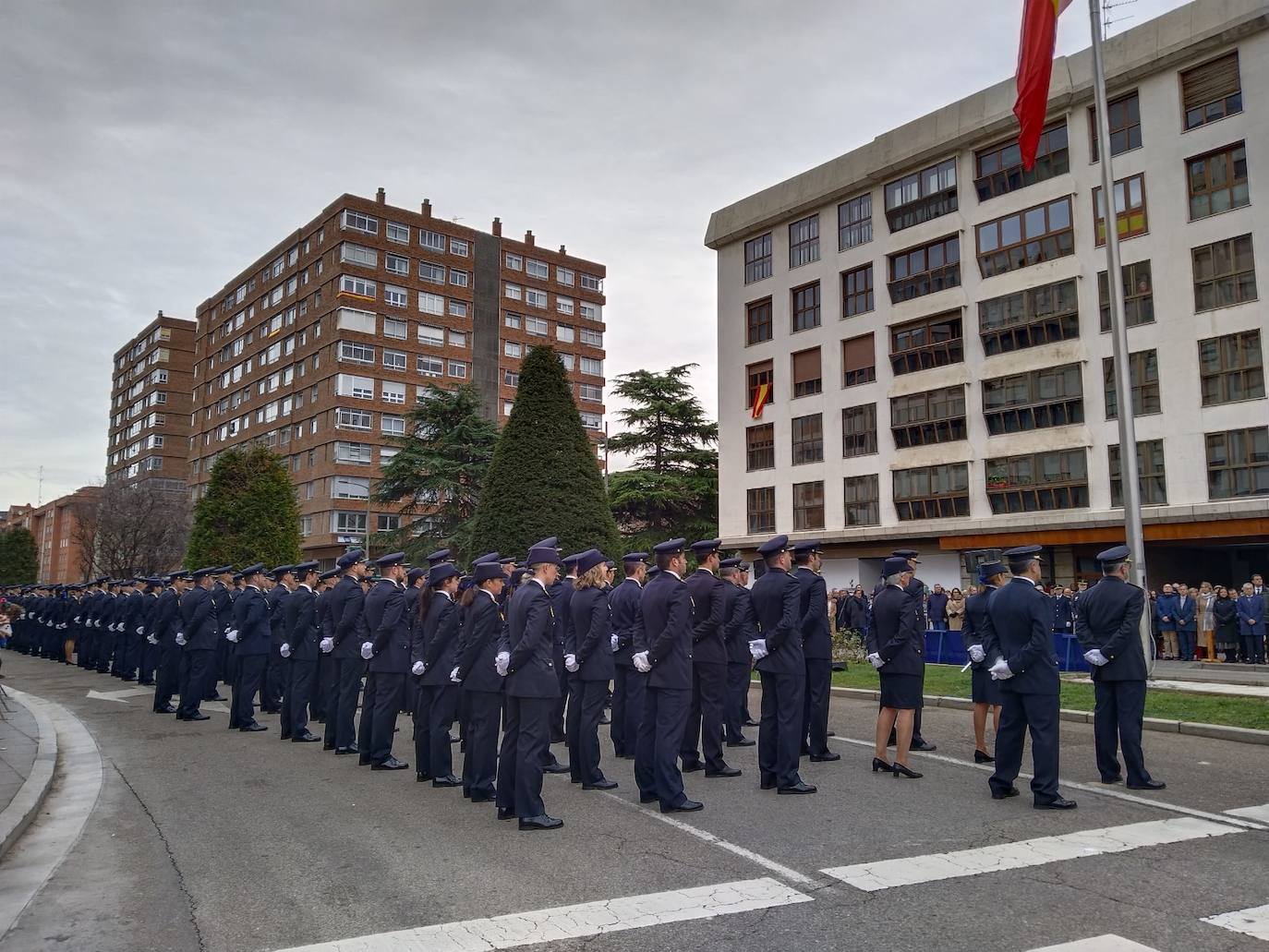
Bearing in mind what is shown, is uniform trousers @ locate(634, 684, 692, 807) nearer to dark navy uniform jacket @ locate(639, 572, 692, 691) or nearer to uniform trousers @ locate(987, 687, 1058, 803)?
dark navy uniform jacket @ locate(639, 572, 692, 691)

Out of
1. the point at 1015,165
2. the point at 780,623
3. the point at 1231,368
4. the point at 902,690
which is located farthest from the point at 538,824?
the point at 1015,165

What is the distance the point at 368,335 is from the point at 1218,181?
5268cm

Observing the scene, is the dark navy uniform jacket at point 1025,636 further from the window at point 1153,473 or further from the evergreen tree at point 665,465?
the evergreen tree at point 665,465

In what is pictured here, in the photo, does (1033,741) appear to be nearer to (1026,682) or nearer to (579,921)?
(1026,682)

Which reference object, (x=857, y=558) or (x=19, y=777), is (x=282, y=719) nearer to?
(x=19, y=777)

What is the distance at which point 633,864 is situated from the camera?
593 centimetres

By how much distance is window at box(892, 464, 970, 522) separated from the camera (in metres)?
33.9

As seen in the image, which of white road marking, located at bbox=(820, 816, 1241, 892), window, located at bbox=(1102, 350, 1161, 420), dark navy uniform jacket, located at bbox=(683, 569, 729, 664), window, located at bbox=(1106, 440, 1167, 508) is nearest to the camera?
white road marking, located at bbox=(820, 816, 1241, 892)

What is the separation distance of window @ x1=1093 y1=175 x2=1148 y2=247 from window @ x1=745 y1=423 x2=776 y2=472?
1519 centimetres

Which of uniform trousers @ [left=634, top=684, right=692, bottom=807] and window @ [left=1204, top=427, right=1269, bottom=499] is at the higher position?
window @ [left=1204, top=427, right=1269, bottom=499]

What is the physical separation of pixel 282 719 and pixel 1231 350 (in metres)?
27.6

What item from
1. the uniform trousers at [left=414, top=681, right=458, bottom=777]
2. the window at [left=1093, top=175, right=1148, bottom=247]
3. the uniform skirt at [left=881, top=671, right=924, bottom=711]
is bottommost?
the uniform trousers at [left=414, top=681, right=458, bottom=777]

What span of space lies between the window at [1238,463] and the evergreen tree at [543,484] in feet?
59.1

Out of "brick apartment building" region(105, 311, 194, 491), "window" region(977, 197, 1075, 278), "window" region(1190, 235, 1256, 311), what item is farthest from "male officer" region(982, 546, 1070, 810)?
"brick apartment building" region(105, 311, 194, 491)
